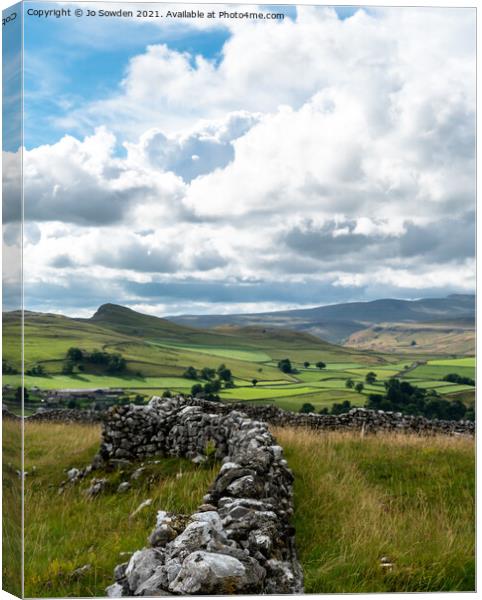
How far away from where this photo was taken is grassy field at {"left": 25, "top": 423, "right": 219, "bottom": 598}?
310 inches

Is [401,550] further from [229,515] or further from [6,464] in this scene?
[6,464]

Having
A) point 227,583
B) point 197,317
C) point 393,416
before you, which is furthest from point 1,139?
point 393,416

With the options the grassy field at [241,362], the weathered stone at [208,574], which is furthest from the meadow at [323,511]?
the weathered stone at [208,574]

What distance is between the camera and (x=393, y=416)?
13102 millimetres

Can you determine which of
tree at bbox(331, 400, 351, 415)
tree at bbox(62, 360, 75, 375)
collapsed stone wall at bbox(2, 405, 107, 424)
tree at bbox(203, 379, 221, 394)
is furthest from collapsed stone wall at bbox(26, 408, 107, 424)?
tree at bbox(331, 400, 351, 415)

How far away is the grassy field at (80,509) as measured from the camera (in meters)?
7.87

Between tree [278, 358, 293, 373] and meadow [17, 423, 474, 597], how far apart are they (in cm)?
149

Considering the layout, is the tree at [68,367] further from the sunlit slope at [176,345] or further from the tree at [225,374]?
the tree at [225,374]

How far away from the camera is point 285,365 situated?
10359mm

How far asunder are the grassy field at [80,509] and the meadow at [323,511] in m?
0.02

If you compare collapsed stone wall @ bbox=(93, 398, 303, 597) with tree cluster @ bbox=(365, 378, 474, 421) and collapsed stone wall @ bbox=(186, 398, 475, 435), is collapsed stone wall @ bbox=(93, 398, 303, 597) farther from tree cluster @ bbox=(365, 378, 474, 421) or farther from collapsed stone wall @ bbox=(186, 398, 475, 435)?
tree cluster @ bbox=(365, 378, 474, 421)

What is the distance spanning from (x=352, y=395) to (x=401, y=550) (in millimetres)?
2973

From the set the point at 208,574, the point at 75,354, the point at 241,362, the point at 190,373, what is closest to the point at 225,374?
the point at 241,362

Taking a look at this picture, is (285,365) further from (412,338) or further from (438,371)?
(438,371)
